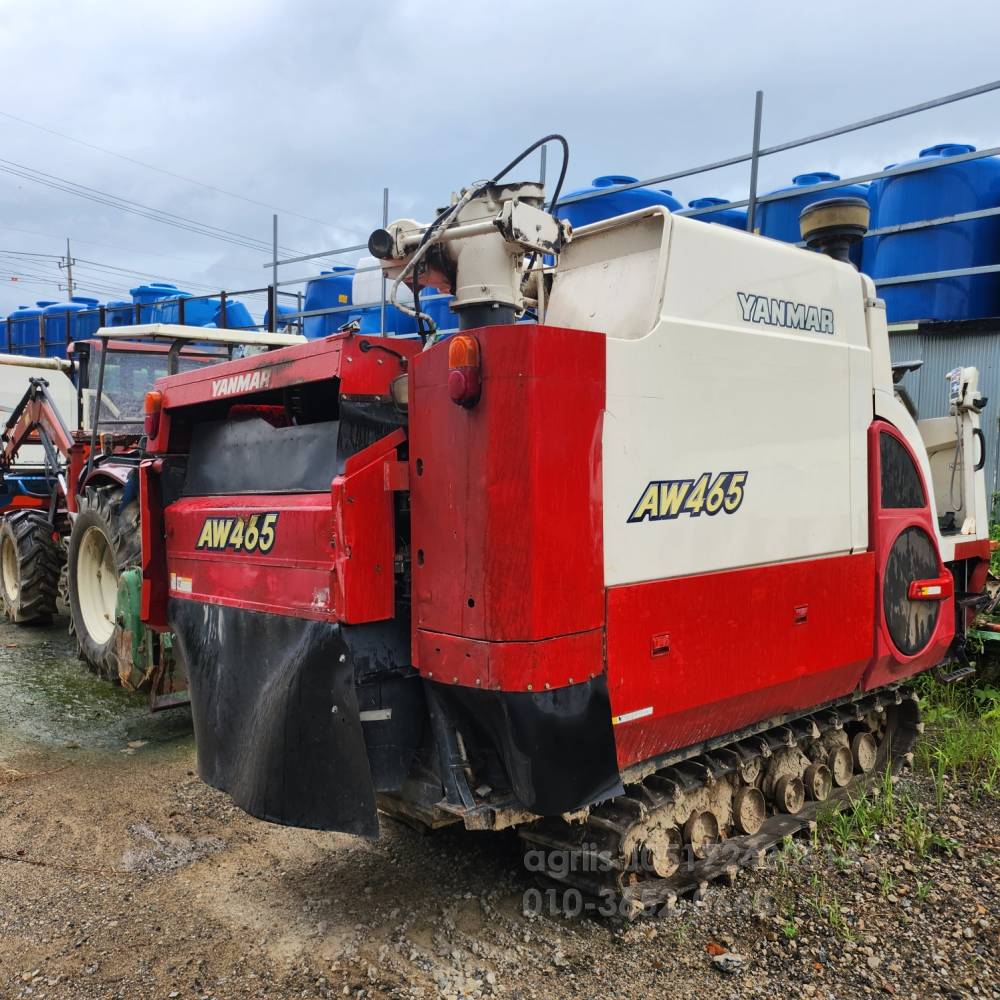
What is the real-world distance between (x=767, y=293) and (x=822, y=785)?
2244 millimetres

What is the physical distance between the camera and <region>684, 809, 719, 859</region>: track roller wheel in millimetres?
3488

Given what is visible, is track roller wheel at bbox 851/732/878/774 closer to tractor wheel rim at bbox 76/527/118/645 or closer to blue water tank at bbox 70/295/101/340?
tractor wheel rim at bbox 76/527/118/645

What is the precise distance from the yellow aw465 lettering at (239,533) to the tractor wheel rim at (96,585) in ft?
9.32

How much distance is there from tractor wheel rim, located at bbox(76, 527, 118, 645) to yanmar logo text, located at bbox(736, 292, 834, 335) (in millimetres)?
4414

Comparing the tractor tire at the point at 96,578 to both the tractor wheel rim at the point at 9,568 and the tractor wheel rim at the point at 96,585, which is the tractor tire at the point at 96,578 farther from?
the tractor wheel rim at the point at 9,568

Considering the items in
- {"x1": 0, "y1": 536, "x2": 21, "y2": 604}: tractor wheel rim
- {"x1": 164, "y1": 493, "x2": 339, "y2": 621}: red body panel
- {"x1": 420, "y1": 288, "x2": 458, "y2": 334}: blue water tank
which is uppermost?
{"x1": 420, "y1": 288, "x2": 458, "y2": 334}: blue water tank

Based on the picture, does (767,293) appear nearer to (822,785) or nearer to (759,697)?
(759,697)

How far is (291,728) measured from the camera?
283 centimetres

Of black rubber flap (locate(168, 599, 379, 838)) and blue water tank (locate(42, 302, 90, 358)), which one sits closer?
black rubber flap (locate(168, 599, 379, 838))

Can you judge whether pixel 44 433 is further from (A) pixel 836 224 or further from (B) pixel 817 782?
(B) pixel 817 782

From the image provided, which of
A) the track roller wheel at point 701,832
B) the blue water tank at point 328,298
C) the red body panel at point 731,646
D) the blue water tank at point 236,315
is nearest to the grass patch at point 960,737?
the red body panel at point 731,646

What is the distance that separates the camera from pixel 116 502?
5402mm

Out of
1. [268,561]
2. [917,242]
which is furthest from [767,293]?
[917,242]

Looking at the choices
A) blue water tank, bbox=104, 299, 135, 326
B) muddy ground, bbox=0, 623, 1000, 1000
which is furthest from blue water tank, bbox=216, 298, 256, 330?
muddy ground, bbox=0, 623, 1000, 1000
